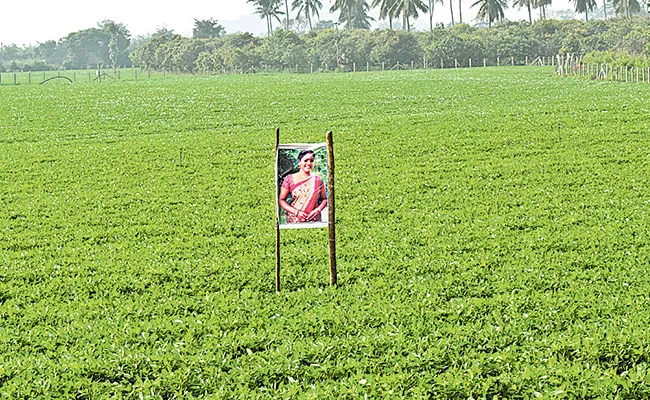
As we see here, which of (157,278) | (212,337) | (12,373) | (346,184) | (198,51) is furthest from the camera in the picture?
(198,51)

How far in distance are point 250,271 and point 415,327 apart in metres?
3.35

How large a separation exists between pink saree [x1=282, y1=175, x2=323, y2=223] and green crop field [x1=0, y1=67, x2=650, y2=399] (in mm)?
1253

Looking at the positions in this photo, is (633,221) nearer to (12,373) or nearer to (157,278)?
(157,278)

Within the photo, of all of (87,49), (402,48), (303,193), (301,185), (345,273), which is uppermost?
(87,49)

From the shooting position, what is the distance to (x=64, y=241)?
43.3ft

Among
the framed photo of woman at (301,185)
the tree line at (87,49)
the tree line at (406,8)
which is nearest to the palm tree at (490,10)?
the tree line at (406,8)

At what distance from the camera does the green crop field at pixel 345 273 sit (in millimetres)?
7684

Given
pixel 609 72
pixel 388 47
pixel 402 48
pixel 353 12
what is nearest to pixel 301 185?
pixel 609 72

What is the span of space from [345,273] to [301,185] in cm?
186

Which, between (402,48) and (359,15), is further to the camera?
(359,15)

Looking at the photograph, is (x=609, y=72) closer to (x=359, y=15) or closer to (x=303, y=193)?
(x=303, y=193)

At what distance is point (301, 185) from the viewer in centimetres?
970

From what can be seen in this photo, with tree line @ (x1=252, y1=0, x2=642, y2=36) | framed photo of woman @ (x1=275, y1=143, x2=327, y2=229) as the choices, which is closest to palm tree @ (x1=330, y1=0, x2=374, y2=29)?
tree line @ (x1=252, y1=0, x2=642, y2=36)

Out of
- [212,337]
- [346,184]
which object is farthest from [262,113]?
[212,337]
